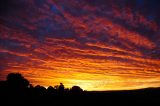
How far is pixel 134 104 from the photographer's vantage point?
2847cm

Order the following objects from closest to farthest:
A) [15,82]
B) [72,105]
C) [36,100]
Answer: [72,105] → [36,100] → [15,82]

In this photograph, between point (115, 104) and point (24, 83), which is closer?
point (115, 104)

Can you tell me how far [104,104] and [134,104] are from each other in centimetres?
373

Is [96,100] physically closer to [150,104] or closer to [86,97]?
[86,97]

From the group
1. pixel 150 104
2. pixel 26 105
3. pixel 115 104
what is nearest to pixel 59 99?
pixel 26 105

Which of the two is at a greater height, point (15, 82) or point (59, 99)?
point (15, 82)

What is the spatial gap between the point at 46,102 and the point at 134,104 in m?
11.1

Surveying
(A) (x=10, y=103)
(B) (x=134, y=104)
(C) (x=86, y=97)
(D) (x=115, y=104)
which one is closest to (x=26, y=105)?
(A) (x=10, y=103)

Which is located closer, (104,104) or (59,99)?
(104,104)

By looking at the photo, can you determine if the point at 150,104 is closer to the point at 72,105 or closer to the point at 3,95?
the point at 72,105

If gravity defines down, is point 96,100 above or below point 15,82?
below

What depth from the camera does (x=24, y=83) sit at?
60375 mm

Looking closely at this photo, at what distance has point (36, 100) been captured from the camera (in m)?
30.2

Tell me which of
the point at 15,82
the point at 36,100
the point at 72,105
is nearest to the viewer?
the point at 72,105
